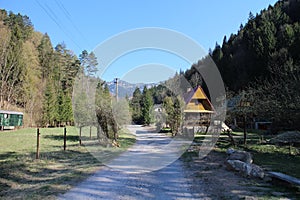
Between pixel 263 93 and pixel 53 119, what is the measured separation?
28.5 m

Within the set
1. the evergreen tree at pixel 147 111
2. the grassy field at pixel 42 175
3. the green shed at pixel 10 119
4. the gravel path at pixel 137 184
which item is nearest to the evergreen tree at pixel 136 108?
the evergreen tree at pixel 147 111

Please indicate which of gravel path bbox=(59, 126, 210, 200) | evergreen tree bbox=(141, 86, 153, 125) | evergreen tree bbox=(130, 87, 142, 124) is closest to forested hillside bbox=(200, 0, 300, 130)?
gravel path bbox=(59, 126, 210, 200)

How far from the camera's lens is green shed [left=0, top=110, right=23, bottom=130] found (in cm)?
2352

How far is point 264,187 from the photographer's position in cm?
461

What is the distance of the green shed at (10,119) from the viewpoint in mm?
23516

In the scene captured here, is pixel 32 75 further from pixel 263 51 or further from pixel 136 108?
pixel 263 51

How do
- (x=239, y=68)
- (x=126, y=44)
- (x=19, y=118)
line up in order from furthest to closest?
1. (x=239, y=68)
2. (x=19, y=118)
3. (x=126, y=44)

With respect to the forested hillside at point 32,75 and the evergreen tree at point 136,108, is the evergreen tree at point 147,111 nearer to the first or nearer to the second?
the evergreen tree at point 136,108

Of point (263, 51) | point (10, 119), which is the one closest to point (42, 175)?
point (10, 119)

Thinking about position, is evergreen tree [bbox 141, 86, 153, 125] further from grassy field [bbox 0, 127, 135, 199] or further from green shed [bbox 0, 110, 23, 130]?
grassy field [bbox 0, 127, 135, 199]

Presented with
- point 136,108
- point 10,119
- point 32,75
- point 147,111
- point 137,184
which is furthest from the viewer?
point 136,108

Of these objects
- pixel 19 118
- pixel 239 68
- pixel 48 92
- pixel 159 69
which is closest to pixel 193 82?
pixel 239 68

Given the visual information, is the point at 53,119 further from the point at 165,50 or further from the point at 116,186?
the point at 116,186

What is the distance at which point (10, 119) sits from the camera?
2488cm
